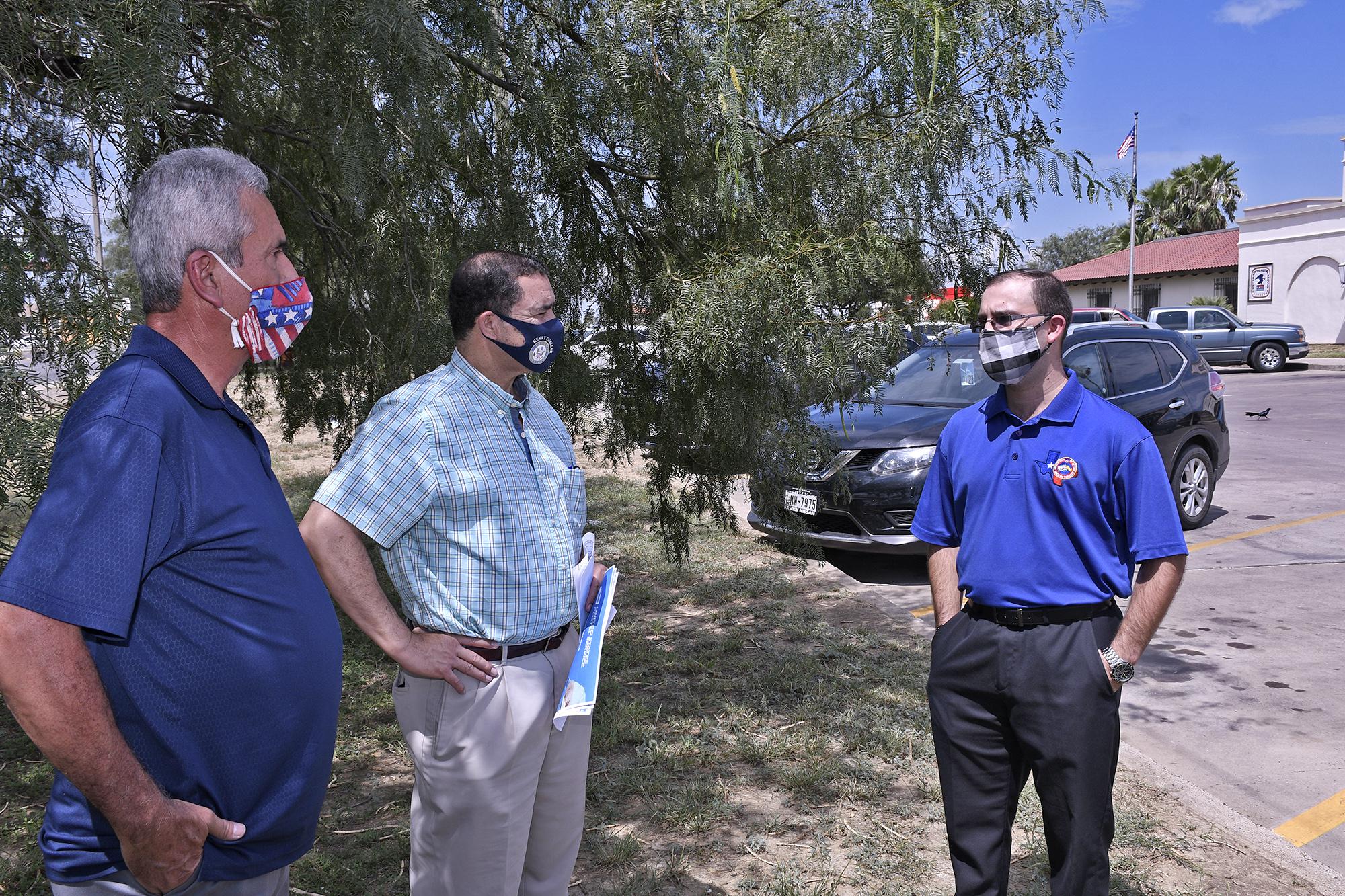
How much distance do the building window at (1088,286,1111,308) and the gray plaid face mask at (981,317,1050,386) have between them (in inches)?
1738

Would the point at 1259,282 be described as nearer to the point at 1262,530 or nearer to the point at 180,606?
the point at 1262,530

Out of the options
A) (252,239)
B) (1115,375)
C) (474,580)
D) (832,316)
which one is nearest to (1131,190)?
(832,316)

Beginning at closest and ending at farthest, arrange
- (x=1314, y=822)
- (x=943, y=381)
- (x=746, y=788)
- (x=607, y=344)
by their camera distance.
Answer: (x=1314, y=822)
(x=746, y=788)
(x=607, y=344)
(x=943, y=381)

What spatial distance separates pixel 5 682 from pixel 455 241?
3.22 m

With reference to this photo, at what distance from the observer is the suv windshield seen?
8.38 m

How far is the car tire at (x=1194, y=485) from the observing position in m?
9.02

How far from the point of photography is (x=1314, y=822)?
4.00 metres

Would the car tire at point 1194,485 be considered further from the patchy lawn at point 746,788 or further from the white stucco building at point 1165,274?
the white stucco building at point 1165,274

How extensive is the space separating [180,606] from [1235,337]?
2979 centimetres

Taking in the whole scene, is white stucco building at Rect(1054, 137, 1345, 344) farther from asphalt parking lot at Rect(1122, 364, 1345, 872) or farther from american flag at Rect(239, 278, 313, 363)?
american flag at Rect(239, 278, 313, 363)

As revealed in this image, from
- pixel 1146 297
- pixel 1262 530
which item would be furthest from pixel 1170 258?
pixel 1262 530

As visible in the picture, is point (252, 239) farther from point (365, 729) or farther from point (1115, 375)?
point (1115, 375)

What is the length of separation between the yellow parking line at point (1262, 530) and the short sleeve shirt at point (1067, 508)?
6.12 meters

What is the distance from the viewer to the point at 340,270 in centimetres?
515
